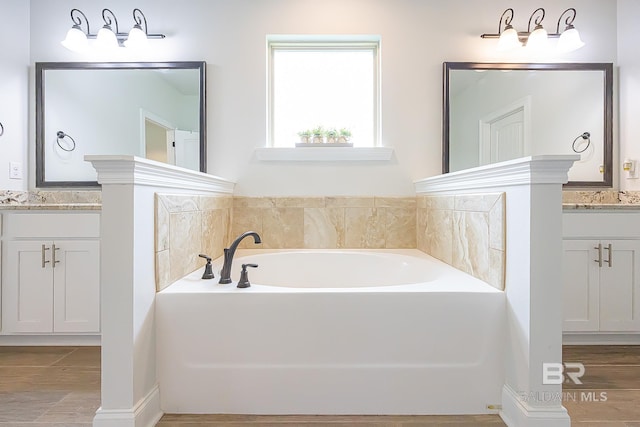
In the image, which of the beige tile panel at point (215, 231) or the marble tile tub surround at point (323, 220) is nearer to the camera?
the beige tile panel at point (215, 231)

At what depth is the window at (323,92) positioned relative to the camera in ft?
8.17

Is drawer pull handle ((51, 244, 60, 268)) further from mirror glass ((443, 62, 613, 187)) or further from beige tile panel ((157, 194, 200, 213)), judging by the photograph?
mirror glass ((443, 62, 613, 187))

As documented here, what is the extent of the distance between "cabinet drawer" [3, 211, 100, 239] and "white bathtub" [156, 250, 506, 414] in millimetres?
1061

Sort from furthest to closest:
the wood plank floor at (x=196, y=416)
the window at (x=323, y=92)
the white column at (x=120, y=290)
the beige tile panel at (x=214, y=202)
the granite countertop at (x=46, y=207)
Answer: the window at (x=323, y=92), the granite countertop at (x=46, y=207), the beige tile panel at (x=214, y=202), the wood plank floor at (x=196, y=416), the white column at (x=120, y=290)

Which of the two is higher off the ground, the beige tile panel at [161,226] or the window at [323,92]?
the window at [323,92]

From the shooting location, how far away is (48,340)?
1.99 metres

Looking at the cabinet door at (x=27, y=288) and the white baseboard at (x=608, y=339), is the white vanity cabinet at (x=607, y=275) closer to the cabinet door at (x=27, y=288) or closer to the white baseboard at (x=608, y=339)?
the white baseboard at (x=608, y=339)

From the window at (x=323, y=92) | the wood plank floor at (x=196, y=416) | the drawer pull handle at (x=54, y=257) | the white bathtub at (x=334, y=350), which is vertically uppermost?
the window at (x=323, y=92)

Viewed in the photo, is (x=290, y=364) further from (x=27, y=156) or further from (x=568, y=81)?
(x=568, y=81)

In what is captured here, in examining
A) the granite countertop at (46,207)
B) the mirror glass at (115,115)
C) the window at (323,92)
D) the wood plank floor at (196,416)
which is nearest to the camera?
the wood plank floor at (196,416)

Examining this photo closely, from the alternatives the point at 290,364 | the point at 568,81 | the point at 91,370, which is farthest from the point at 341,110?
the point at 91,370

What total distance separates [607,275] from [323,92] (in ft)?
7.12

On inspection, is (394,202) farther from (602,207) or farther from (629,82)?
(629,82)

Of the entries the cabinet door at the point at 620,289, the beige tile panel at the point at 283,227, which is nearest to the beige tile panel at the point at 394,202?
the beige tile panel at the point at 283,227
